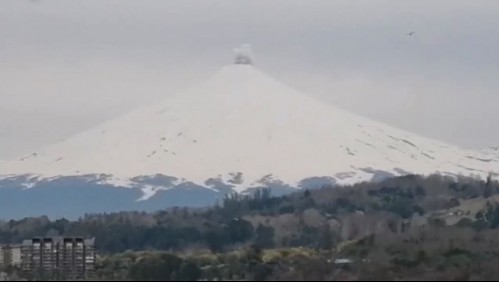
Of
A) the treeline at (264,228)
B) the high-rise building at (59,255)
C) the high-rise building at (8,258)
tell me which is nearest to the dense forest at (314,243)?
the treeline at (264,228)

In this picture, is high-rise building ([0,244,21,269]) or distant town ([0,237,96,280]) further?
high-rise building ([0,244,21,269])

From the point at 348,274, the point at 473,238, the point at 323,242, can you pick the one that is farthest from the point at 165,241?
the point at 348,274

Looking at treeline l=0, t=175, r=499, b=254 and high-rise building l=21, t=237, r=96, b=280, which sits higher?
treeline l=0, t=175, r=499, b=254

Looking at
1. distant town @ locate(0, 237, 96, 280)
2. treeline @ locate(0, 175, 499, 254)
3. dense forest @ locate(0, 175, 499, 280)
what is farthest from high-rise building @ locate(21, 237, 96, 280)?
treeline @ locate(0, 175, 499, 254)

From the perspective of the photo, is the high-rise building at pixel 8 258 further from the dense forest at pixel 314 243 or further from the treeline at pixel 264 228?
the treeline at pixel 264 228

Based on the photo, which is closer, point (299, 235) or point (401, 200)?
point (299, 235)

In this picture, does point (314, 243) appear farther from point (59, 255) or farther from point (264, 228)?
point (59, 255)

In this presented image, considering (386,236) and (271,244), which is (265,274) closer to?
(386,236)

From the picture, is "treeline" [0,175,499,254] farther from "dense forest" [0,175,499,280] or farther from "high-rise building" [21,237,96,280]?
"high-rise building" [21,237,96,280]
